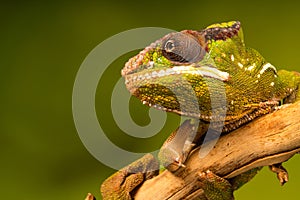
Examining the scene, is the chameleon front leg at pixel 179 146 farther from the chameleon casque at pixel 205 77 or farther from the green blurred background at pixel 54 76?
the green blurred background at pixel 54 76

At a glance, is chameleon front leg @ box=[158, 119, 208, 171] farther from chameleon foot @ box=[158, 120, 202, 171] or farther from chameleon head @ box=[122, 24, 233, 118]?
chameleon head @ box=[122, 24, 233, 118]

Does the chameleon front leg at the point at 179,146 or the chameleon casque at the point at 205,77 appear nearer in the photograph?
the chameleon casque at the point at 205,77

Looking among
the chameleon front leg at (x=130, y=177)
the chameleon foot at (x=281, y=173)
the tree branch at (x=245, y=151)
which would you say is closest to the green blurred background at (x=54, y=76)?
the chameleon front leg at (x=130, y=177)

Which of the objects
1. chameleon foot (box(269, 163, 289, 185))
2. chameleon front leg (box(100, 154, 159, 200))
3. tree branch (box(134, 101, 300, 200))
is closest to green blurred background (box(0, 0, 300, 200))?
chameleon front leg (box(100, 154, 159, 200))

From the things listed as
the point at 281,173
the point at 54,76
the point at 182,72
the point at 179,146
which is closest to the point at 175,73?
the point at 182,72

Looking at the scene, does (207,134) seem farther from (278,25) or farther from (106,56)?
(278,25)

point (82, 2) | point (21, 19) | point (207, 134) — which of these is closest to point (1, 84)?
point (21, 19)
